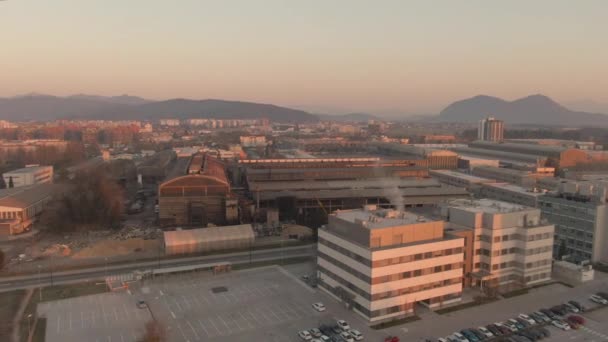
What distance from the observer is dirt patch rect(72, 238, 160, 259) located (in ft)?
96.8

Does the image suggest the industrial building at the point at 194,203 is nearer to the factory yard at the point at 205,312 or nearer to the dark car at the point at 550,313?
the factory yard at the point at 205,312

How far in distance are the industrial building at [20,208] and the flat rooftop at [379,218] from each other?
88.5ft

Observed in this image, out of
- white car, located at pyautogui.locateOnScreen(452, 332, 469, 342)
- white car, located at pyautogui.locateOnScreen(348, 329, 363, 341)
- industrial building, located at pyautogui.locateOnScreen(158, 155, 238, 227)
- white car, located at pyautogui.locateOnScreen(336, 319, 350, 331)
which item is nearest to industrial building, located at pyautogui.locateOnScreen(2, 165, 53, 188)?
industrial building, located at pyautogui.locateOnScreen(158, 155, 238, 227)

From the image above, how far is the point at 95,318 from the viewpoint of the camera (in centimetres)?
2005

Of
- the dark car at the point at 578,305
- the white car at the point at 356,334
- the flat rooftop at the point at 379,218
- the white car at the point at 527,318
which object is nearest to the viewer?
the white car at the point at 356,334

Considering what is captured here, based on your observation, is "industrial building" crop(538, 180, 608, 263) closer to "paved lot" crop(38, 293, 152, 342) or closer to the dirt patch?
"paved lot" crop(38, 293, 152, 342)

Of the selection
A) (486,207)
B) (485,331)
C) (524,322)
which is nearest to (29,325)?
(485,331)

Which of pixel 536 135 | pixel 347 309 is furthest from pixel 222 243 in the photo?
pixel 536 135

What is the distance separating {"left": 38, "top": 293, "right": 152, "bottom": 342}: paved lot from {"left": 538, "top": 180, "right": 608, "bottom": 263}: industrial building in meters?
24.7

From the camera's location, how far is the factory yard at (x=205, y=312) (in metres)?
18.7

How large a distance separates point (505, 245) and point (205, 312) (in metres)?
15.3

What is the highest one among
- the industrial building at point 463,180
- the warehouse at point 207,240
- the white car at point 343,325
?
the industrial building at point 463,180

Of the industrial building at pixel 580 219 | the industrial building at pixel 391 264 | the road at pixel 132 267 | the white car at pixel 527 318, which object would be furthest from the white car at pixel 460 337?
the industrial building at pixel 580 219

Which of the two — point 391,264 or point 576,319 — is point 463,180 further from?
point 391,264
